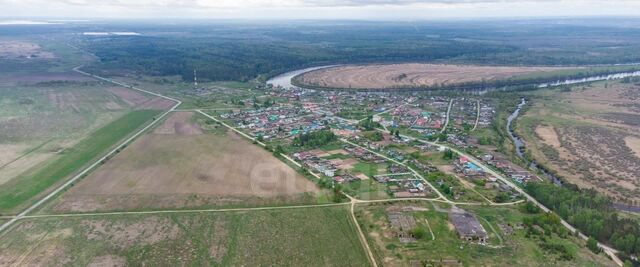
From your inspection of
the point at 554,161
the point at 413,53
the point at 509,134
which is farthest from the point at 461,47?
the point at 554,161

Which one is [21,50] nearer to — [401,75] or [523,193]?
[401,75]

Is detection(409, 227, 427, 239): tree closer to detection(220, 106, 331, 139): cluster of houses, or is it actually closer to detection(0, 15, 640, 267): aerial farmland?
detection(0, 15, 640, 267): aerial farmland

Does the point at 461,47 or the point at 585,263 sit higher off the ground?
the point at 461,47

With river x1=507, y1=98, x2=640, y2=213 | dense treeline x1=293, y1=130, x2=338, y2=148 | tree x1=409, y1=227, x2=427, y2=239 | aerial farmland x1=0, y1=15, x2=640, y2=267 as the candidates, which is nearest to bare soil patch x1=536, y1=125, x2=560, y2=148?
aerial farmland x1=0, y1=15, x2=640, y2=267

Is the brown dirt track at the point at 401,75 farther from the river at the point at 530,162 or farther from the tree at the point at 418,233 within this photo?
the tree at the point at 418,233

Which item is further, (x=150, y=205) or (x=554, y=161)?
(x=554, y=161)

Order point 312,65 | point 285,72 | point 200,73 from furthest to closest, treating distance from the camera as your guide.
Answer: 1. point 312,65
2. point 285,72
3. point 200,73

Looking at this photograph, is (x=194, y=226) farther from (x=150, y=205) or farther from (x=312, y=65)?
(x=312, y=65)
